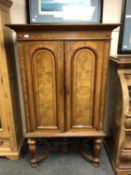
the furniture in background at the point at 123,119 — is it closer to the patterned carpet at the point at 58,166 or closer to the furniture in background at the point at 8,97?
the patterned carpet at the point at 58,166

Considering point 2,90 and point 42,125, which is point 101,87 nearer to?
point 42,125

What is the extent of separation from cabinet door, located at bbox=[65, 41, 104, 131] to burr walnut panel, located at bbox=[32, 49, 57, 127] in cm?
14

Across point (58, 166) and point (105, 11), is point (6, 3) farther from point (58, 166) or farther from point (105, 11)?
point (58, 166)

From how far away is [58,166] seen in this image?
5.95 feet

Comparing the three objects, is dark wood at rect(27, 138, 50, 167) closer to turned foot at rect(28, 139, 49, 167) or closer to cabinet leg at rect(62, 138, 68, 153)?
turned foot at rect(28, 139, 49, 167)

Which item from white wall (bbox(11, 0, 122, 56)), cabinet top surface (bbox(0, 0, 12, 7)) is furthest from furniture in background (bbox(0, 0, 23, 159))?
white wall (bbox(11, 0, 122, 56))

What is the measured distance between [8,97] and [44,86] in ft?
1.57

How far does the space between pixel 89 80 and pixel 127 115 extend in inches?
18.9

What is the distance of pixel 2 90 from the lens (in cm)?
168

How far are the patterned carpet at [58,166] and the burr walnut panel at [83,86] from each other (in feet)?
1.83

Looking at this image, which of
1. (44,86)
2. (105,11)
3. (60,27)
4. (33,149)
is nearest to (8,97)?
(44,86)

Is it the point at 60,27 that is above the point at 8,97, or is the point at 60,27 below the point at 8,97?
above

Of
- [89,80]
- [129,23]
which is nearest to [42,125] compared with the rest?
[89,80]

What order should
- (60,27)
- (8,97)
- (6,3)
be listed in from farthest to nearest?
(8,97) → (6,3) → (60,27)
